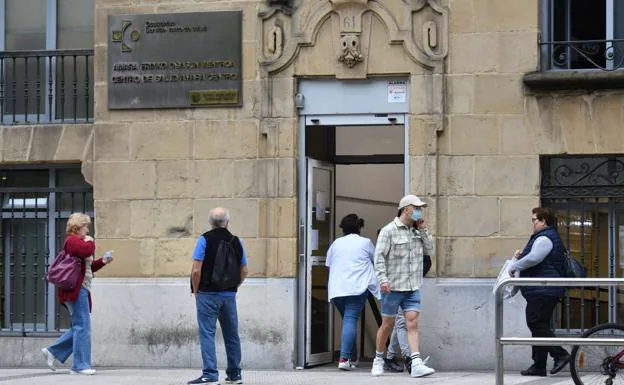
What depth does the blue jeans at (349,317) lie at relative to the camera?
14414 millimetres

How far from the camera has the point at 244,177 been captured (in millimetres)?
15086

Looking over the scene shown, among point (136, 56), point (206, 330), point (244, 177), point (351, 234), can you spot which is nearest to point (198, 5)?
point (136, 56)

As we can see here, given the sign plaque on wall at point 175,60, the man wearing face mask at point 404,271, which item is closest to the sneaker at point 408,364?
the man wearing face mask at point 404,271

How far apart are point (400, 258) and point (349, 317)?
4.09 feet

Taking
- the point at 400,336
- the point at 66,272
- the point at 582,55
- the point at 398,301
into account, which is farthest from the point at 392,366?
the point at 582,55

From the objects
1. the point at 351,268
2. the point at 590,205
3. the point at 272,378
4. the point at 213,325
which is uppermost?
the point at 590,205

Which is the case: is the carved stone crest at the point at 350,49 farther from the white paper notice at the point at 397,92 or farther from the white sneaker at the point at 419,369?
the white sneaker at the point at 419,369

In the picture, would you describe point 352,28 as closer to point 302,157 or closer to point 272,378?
point 302,157

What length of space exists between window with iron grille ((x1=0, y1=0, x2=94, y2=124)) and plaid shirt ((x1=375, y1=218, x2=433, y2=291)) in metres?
4.44

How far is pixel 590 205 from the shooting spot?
14.5 metres

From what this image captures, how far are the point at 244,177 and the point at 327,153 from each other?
4.22ft

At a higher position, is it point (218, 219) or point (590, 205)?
point (590, 205)

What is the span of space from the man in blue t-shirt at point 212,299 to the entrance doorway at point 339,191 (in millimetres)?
2387

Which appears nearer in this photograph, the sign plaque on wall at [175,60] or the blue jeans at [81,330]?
the blue jeans at [81,330]
